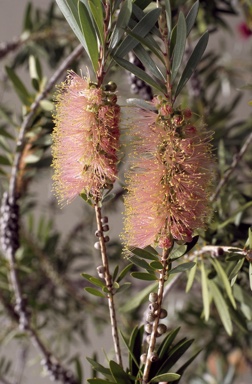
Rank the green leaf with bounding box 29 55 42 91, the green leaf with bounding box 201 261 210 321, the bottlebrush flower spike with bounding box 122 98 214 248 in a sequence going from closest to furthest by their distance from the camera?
1. the bottlebrush flower spike with bounding box 122 98 214 248
2. the green leaf with bounding box 201 261 210 321
3. the green leaf with bounding box 29 55 42 91

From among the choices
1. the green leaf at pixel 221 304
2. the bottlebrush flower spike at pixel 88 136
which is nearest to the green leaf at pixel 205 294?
the green leaf at pixel 221 304

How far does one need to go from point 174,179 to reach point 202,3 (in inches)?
10.4

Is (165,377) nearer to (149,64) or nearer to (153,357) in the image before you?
(153,357)

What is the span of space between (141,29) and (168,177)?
82 millimetres

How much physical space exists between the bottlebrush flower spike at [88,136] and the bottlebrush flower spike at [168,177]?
1 cm

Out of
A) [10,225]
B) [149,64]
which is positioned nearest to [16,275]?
[10,225]

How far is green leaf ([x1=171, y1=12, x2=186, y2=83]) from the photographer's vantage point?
0.27 meters

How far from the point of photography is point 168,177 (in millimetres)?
263

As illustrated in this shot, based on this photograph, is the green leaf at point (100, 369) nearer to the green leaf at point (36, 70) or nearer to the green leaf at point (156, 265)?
the green leaf at point (156, 265)

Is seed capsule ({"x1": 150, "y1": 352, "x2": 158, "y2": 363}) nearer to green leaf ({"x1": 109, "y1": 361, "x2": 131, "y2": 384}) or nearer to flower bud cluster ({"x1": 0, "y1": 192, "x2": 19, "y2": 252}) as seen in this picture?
green leaf ({"x1": 109, "y1": 361, "x2": 131, "y2": 384})

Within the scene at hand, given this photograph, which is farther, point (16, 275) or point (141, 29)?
point (16, 275)

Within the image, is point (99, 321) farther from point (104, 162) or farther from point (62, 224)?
point (62, 224)

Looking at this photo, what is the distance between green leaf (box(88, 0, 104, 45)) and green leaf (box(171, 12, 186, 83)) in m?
0.04

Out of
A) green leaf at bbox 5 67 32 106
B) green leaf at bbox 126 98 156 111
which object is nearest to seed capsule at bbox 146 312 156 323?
green leaf at bbox 126 98 156 111
